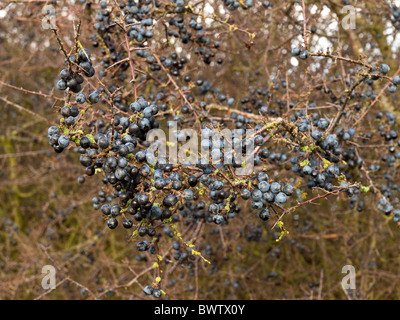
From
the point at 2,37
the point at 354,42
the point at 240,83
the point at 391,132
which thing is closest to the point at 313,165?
the point at 391,132

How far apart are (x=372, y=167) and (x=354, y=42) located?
161cm

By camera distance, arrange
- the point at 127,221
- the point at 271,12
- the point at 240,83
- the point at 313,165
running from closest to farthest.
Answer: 1. the point at 127,221
2. the point at 313,165
3. the point at 271,12
4. the point at 240,83

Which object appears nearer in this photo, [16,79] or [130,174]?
[130,174]

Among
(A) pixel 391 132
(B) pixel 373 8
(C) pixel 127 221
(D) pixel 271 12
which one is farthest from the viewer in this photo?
(B) pixel 373 8

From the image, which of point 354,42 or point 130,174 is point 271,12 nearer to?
point 354,42

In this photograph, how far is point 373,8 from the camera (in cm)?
428

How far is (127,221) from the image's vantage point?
2.16 m

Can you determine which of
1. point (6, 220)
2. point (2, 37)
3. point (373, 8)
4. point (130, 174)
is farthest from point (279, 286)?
point (2, 37)

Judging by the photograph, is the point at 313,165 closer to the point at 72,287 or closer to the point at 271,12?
the point at 271,12

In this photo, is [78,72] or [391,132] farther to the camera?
[391,132]

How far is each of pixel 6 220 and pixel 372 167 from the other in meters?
5.77

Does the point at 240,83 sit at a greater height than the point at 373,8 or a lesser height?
lesser

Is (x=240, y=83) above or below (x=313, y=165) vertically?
above

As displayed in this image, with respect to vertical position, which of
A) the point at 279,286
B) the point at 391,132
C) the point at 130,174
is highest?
the point at 391,132
